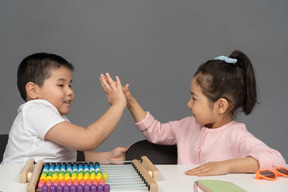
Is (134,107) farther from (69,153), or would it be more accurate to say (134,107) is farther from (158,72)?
(158,72)

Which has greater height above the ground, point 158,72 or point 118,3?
point 118,3

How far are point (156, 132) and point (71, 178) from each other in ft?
3.27

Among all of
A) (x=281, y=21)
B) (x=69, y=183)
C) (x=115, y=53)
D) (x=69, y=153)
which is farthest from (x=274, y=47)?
(x=69, y=183)

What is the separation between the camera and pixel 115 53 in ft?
12.4

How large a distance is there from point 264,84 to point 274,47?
34 cm

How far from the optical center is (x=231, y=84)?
2.15 m

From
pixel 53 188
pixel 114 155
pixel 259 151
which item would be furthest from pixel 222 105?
pixel 53 188

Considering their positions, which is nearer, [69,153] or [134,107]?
[69,153]

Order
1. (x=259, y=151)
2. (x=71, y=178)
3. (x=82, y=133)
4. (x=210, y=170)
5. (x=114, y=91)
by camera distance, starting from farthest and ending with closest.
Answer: (x=114, y=91) → (x=82, y=133) → (x=259, y=151) → (x=210, y=170) → (x=71, y=178)

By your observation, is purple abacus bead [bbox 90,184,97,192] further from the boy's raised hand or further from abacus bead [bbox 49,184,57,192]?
the boy's raised hand

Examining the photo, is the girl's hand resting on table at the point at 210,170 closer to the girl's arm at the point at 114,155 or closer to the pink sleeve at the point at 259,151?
the pink sleeve at the point at 259,151

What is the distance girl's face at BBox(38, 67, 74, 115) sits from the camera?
2156 millimetres

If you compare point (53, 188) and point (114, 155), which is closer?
point (53, 188)

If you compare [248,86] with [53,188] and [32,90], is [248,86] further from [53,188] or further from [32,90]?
[53,188]
